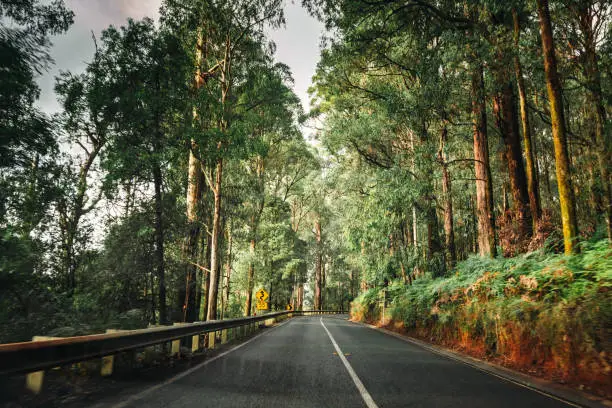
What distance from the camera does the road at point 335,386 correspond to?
438cm

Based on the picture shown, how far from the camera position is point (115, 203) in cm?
1335

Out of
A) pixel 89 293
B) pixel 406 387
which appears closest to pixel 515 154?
pixel 406 387

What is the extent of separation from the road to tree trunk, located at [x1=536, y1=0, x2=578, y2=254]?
3.99 metres

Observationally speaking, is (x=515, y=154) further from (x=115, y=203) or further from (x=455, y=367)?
(x=115, y=203)

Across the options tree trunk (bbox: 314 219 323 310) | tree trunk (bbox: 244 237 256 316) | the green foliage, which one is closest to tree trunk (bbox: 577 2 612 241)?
the green foliage

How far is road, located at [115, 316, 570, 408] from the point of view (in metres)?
4.38

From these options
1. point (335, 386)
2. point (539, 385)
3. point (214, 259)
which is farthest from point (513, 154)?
point (214, 259)

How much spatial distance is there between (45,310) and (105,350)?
304 inches

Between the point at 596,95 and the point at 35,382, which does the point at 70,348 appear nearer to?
the point at 35,382

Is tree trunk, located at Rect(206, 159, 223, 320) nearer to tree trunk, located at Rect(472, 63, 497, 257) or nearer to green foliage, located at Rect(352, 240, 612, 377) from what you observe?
green foliage, located at Rect(352, 240, 612, 377)

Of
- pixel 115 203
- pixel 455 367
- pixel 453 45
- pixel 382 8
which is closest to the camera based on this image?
pixel 455 367

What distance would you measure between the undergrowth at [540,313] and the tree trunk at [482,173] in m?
1.68

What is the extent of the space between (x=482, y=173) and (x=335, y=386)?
11692 millimetres

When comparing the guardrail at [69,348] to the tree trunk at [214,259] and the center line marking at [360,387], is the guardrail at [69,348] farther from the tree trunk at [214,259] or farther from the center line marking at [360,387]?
the tree trunk at [214,259]
